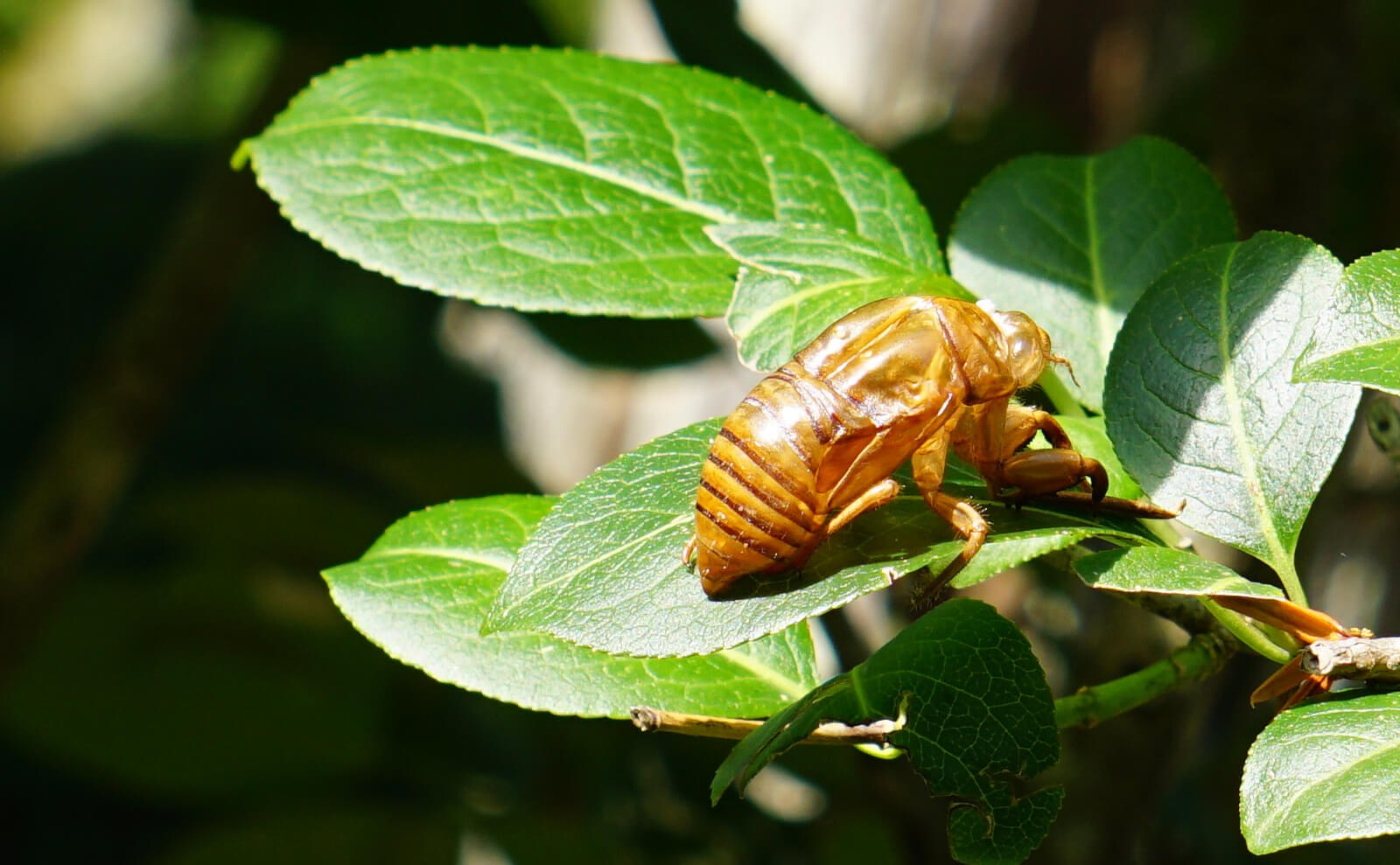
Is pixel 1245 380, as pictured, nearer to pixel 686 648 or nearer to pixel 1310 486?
pixel 1310 486

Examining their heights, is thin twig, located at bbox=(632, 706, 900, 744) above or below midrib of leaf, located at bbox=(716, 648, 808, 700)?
above

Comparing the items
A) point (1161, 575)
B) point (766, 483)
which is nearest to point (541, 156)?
point (766, 483)

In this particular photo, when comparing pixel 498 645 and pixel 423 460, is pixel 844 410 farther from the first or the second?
pixel 423 460

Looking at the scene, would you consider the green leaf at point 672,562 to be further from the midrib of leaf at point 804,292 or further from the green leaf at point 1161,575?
the midrib of leaf at point 804,292

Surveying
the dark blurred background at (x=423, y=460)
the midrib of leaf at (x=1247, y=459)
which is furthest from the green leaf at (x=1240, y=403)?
the dark blurred background at (x=423, y=460)

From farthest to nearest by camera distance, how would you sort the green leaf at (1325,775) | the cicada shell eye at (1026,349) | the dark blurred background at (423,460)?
the dark blurred background at (423,460)
the cicada shell eye at (1026,349)
the green leaf at (1325,775)

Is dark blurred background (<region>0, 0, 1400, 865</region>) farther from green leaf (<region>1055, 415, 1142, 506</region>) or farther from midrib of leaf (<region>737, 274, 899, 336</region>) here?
midrib of leaf (<region>737, 274, 899, 336</region>)

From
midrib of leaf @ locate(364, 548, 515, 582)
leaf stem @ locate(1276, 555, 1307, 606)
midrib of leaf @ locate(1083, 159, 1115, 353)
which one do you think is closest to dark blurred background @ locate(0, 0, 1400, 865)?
midrib of leaf @ locate(1083, 159, 1115, 353)
